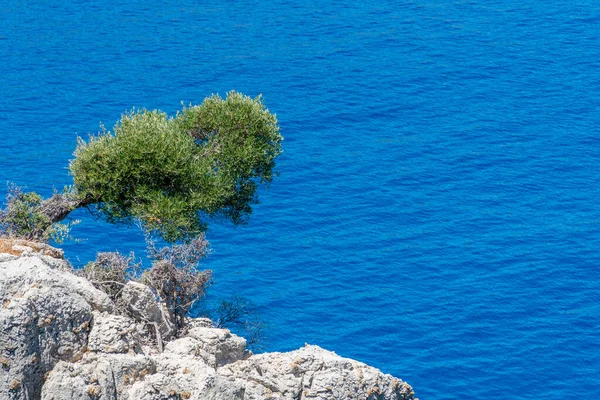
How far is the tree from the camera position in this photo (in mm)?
31812

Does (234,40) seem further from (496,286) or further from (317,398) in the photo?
Answer: (317,398)

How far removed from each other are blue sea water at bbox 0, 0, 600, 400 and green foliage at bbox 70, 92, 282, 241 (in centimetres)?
852

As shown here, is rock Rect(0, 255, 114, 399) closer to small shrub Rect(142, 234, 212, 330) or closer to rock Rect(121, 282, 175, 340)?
rock Rect(121, 282, 175, 340)

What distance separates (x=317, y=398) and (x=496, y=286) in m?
24.3

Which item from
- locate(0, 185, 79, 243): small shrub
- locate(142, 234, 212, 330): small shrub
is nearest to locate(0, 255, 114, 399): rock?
locate(142, 234, 212, 330): small shrub

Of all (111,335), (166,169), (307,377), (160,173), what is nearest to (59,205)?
(160,173)

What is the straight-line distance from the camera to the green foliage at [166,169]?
3181 centimetres

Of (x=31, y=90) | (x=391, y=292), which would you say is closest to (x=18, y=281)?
(x=391, y=292)

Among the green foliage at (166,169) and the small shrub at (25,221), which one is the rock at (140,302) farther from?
the small shrub at (25,221)

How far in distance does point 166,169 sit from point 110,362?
499 inches

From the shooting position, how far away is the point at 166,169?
105 ft

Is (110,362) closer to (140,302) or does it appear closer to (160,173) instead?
(140,302)

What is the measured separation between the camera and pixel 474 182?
55.3 m

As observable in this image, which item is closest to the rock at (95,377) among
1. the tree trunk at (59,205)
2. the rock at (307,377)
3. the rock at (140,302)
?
the rock at (307,377)
